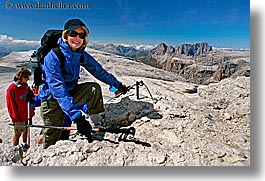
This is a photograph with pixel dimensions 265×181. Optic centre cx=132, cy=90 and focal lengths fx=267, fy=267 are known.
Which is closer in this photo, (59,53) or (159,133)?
(59,53)

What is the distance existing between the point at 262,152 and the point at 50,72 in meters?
1.43

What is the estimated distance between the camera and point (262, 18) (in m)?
1.76

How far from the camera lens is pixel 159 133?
68.2 inches

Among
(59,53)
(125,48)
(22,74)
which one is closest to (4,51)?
(22,74)

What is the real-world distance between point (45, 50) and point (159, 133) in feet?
2.87

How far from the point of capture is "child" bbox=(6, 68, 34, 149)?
A: 182 centimetres

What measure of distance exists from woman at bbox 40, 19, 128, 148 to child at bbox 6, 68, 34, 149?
220mm

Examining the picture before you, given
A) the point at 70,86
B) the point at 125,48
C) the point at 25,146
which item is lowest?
the point at 25,146

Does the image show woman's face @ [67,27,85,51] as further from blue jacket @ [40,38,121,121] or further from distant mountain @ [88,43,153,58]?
distant mountain @ [88,43,153,58]

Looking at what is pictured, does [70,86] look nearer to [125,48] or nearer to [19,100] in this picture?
[19,100]

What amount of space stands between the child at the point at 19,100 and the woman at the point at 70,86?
220mm

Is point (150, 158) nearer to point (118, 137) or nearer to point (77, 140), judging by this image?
point (118, 137)

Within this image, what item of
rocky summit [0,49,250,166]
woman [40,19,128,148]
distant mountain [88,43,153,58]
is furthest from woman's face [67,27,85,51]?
distant mountain [88,43,153,58]

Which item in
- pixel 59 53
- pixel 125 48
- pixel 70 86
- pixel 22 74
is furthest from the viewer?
pixel 125 48
